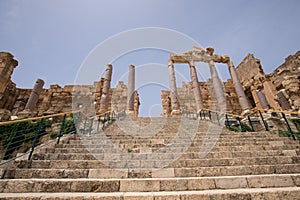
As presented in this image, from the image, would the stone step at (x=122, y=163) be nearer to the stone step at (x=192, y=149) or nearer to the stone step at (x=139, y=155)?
the stone step at (x=139, y=155)

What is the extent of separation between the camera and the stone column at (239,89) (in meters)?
11.9

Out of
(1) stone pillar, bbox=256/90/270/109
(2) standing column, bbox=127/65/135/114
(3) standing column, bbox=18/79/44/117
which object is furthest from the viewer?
(1) stone pillar, bbox=256/90/270/109

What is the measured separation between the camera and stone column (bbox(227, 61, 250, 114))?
11918mm

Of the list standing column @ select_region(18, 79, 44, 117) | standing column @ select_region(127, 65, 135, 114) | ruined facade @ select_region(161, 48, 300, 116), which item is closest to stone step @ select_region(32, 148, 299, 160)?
standing column @ select_region(127, 65, 135, 114)

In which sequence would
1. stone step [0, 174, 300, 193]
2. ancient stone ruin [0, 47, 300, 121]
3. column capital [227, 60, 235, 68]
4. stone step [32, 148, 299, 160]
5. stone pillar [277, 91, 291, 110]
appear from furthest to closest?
1. column capital [227, 60, 235, 68]
2. stone pillar [277, 91, 291, 110]
3. ancient stone ruin [0, 47, 300, 121]
4. stone step [32, 148, 299, 160]
5. stone step [0, 174, 300, 193]

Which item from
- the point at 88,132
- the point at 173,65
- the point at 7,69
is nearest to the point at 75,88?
the point at 7,69

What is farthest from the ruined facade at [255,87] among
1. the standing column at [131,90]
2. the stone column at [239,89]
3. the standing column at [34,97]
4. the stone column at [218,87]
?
the standing column at [34,97]

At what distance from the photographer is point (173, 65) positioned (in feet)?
45.9

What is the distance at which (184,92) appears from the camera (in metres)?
18.7

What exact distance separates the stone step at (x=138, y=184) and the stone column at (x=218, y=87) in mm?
9583

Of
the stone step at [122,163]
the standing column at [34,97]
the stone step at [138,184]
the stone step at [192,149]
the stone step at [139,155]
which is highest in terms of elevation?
the standing column at [34,97]

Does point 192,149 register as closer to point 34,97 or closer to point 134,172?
point 134,172

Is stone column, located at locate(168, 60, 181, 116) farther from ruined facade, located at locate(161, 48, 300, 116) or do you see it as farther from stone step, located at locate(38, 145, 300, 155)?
stone step, located at locate(38, 145, 300, 155)

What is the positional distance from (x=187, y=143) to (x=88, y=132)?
416 cm
